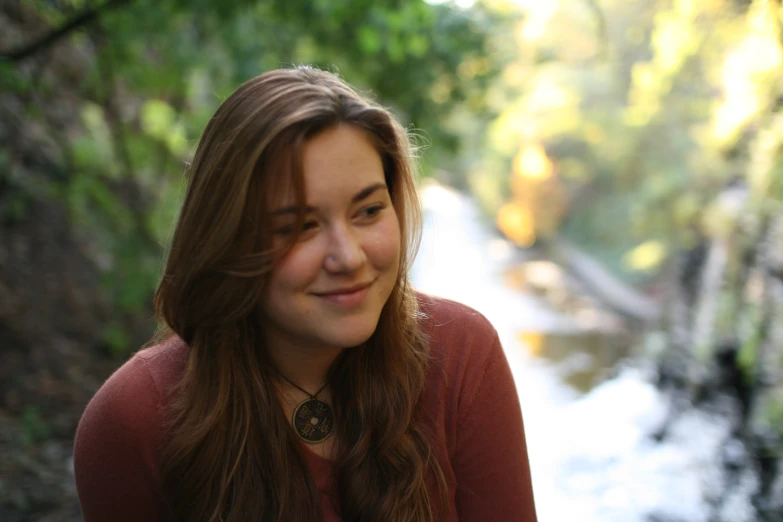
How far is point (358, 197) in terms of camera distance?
1397 millimetres

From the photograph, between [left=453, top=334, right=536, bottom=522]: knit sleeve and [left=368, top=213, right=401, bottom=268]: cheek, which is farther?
[left=453, top=334, right=536, bottom=522]: knit sleeve

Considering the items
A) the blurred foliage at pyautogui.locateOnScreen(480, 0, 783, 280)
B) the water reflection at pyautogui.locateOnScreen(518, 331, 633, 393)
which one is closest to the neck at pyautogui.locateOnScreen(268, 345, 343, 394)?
the blurred foliage at pyautogui.locateOnScreen(480, 0, 783, 280)

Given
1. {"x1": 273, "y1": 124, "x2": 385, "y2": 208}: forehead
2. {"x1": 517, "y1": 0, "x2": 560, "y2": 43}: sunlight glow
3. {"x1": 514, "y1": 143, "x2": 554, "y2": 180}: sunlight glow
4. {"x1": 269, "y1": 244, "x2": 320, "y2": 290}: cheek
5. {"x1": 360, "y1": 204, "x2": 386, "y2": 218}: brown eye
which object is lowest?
{"x1": 269, "y1": 244, "x2": 320, "y2": 290}: cheek

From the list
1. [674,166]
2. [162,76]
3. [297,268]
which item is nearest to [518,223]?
[674,166]

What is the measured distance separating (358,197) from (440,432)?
22.6 inches

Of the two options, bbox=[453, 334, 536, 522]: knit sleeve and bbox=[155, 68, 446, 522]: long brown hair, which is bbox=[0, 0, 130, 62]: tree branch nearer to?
bbox=[155, 68, 446, 522]: long brown hair

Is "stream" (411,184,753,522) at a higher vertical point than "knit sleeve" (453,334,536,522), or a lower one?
lower


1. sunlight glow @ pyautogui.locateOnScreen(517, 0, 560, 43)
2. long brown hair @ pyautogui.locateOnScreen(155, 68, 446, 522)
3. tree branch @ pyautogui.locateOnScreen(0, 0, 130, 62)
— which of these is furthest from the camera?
sunlight glow @ pyautogui.locateOnScreen(517, 0, 560, 43)

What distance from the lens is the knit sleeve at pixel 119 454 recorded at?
1464 millimetres

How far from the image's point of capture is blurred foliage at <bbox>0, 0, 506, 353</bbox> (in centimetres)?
371

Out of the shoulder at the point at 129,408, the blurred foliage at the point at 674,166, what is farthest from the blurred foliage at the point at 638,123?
the shoulder at the point at 129,408

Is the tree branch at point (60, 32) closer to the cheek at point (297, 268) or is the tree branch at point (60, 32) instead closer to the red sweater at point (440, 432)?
the red sweater at point (440, 432)

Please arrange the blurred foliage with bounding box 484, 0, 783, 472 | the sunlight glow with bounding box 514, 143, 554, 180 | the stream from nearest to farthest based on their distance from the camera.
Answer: the stream
the blurred foliage with bounding box 484, 0, 783, 472
the sunlight glow with bounding box 514, 143, 554, 180

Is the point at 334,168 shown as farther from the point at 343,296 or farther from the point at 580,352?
the point at 580,352
